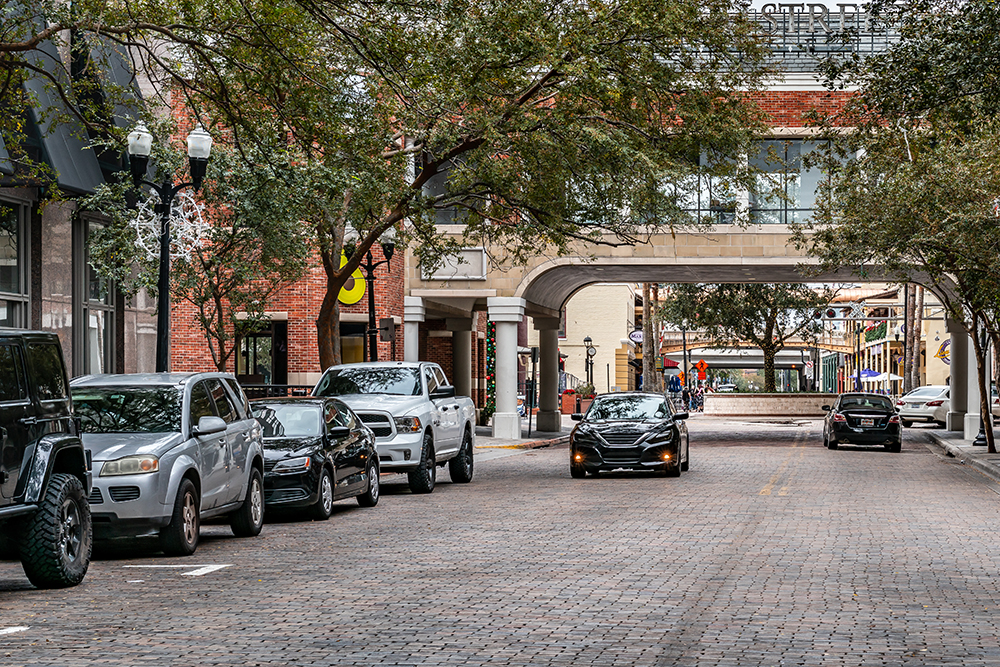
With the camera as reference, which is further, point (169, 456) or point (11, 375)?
point (169, 456)

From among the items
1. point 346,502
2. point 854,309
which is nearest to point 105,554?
point 346,502

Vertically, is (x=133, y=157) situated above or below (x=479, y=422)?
above

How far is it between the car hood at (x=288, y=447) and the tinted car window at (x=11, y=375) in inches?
221

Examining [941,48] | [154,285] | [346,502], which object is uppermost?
[941,48]

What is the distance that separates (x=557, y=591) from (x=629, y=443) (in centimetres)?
1251

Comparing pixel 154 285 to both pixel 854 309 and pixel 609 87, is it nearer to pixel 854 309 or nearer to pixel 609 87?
pixel 609 87

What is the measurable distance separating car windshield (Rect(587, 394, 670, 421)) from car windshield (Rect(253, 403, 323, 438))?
8.17 metres

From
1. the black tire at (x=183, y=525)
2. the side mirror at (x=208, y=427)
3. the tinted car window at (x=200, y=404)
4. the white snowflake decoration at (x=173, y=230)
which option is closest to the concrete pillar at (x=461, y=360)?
the white snowflake decoration at (x=173, y=230)

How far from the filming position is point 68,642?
7914 mm

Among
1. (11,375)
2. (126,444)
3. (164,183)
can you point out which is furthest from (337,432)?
(11,375)

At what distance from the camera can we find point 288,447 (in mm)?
15422

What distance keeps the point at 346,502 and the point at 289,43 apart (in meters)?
6.68

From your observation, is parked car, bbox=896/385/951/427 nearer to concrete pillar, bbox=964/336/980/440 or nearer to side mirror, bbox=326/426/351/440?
concrete pillar, bbox=964/336/980/440

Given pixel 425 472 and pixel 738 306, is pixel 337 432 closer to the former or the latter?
pixel 425 472
